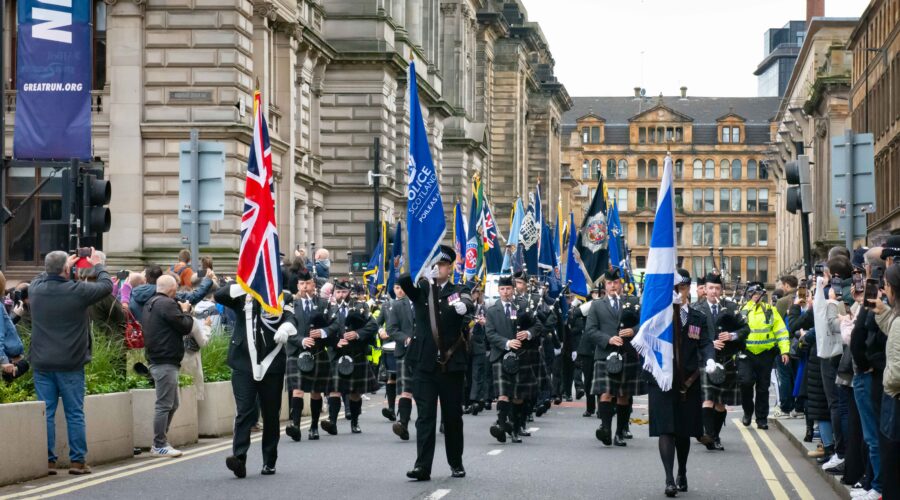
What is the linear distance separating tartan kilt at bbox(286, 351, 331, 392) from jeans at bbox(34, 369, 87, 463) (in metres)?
5.12

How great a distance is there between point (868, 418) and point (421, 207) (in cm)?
463

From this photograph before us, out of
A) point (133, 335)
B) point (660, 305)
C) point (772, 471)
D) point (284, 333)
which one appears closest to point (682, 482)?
point (660, 305)

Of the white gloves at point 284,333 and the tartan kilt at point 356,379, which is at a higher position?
the white gloves at point 284,333

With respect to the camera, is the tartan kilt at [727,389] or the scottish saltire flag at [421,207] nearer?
the scottish saltire flag at [421,207]

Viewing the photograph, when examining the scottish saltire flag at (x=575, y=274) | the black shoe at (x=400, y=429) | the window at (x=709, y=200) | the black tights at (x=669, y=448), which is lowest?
the black shoe at (x=400, y=429)

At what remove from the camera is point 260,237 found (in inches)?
629

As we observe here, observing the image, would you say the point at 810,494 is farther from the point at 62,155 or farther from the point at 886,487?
the point at 62,155

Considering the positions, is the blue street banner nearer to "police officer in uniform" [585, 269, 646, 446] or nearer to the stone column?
"police officer in uniform" [585, 269, 646, 446]

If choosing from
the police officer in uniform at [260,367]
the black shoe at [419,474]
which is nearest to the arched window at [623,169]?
the police officer in uniform at [260,367]

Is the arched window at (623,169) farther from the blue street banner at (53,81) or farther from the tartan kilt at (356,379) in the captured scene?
the blue street banner at (53,81)

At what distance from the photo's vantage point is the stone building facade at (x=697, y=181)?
531 ft

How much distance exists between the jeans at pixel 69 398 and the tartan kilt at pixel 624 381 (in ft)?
22.1

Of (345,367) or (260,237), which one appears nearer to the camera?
(260,237)

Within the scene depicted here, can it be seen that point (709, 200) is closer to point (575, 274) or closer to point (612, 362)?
point (575, 274)
